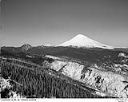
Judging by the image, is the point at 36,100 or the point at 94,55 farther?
the point at 94,55

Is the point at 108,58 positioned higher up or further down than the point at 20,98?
higher up

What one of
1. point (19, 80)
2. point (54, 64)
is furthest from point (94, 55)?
point (19, 80)

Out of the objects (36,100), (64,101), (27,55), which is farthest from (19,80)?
(27,55)

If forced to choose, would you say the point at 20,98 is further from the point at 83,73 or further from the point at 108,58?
the point at 83,73

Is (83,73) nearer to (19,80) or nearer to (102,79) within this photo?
(102,79)

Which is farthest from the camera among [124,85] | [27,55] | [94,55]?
[27,55]

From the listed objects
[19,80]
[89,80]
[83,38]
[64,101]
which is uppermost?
[83,38]

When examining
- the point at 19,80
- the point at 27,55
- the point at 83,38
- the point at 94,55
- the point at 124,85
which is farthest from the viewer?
the point at 27,55

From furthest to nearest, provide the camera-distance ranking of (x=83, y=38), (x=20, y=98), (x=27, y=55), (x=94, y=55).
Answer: (x=27, y=55) → (x=94, y=55) → (x=83, y=38) → (x=20, y=98)

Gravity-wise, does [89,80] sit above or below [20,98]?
below
